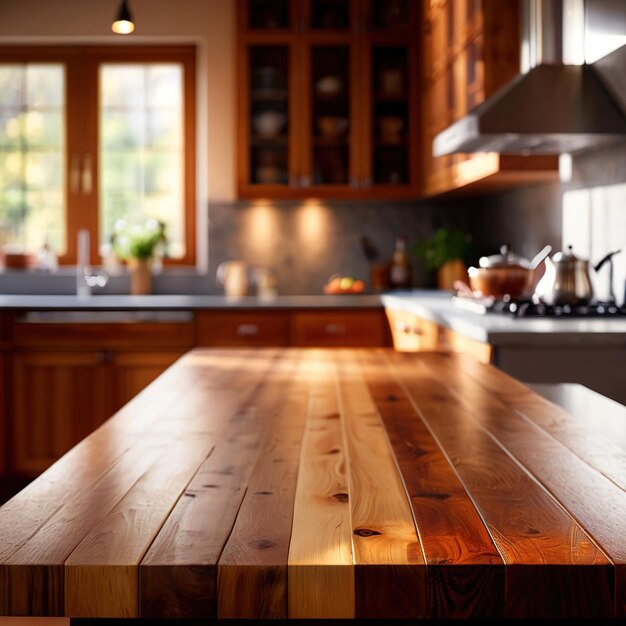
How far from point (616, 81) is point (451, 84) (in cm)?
121

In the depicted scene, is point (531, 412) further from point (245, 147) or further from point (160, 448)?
point (245, 147)

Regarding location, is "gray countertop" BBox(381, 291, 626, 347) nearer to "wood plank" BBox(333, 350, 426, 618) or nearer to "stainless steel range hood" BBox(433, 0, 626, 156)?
"stainless steel range hood" BBox(433, 0, 626, 156)

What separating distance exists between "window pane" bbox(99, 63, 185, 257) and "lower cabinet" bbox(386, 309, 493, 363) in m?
1.58

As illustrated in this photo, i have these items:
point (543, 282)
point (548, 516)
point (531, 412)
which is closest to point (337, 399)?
point (531, 412)

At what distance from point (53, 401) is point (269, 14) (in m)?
2.28

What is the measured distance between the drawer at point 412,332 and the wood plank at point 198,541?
2084mm

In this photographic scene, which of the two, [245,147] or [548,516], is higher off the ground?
[245,147]

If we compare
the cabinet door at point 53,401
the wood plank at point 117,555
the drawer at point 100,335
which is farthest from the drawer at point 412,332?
the wood plank at point 117,555

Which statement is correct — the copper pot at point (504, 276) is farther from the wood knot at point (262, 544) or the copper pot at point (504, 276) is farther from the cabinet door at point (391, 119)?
the wood knot at point (262, 544)

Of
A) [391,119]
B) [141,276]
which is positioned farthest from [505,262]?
[141,276]

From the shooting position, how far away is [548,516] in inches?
36.1

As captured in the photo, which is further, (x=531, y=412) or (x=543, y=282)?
(x=543, y=282)

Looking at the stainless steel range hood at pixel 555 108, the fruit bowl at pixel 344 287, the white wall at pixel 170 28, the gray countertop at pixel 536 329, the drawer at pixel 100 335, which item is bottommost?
the drawer at pixel 100 335

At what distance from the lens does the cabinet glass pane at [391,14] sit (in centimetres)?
483
